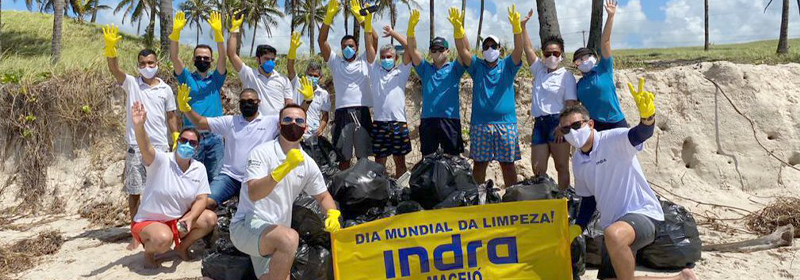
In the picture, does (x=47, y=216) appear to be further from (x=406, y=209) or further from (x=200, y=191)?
(x=406, y=209)

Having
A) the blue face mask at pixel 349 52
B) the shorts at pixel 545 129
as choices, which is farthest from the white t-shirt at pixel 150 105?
the shorts at pixel 545 129

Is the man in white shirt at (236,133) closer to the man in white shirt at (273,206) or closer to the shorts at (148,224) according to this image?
the shorts at (148,224)

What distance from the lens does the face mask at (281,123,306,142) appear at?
356cm

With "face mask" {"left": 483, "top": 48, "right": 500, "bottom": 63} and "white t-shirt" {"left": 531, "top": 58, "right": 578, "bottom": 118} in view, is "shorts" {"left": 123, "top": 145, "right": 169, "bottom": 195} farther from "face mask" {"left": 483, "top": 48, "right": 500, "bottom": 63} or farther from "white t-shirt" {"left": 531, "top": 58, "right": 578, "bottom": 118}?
"white t-shirt" {"left": 531, "top": 58, "right": 578, "bottom": 118}

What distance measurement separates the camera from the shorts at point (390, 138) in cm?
587

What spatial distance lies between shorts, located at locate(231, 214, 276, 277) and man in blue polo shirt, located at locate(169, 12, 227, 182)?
2212mm

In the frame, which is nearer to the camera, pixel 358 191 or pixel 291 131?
pixel 291 131

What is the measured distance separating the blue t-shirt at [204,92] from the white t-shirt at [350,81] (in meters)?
1.24

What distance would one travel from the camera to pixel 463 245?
12.1ft

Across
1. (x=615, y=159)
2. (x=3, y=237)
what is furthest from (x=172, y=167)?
(x=615, y=159)

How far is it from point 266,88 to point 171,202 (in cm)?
170

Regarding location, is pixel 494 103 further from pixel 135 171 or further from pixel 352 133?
pixel 135 171

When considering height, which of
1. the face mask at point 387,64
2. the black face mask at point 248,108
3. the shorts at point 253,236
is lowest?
the shorts at point 253,236

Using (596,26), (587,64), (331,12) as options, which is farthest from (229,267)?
(596,26)
